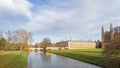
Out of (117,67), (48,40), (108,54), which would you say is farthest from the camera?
(48,40)

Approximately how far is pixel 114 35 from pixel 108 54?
296cm

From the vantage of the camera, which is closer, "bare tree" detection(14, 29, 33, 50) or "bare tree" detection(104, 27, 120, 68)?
"bare tree" detection(104, 27, 120, 68)

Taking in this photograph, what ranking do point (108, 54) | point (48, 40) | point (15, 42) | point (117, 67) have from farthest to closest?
point (48, 40), point (15, 42), point (108, 54), point (117, 67)

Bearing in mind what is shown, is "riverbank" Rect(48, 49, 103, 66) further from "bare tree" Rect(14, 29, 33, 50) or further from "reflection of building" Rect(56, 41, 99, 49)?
"reflection of building" Rect(56, 41, 99, 49)

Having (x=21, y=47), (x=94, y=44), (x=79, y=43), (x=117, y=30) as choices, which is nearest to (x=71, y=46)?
(x=79, y=43)

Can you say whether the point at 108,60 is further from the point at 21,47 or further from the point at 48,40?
the point at 48,40

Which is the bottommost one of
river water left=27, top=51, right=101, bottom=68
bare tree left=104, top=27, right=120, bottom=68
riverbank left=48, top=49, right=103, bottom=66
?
river water left=27, top=51, right=101, bottom=68

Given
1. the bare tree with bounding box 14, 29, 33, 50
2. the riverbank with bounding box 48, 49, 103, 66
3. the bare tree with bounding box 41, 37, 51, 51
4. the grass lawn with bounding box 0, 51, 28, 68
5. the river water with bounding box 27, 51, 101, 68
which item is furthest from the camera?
the bare tree with bounding box 41, 37, 51, 51

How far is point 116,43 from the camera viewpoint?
915 inches

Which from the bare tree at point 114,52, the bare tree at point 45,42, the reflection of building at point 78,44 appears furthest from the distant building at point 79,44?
the bare tree at point 114,52

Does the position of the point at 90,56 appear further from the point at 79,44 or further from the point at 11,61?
the point at 79,44

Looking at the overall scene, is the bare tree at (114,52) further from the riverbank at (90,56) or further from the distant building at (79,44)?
the distant building at (79,44)

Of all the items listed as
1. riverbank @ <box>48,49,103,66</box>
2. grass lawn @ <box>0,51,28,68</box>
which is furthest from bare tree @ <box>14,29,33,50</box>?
grass lawn @ <box>0,51,28,68</box>

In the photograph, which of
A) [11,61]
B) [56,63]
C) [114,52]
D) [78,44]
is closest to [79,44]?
[78,44]
